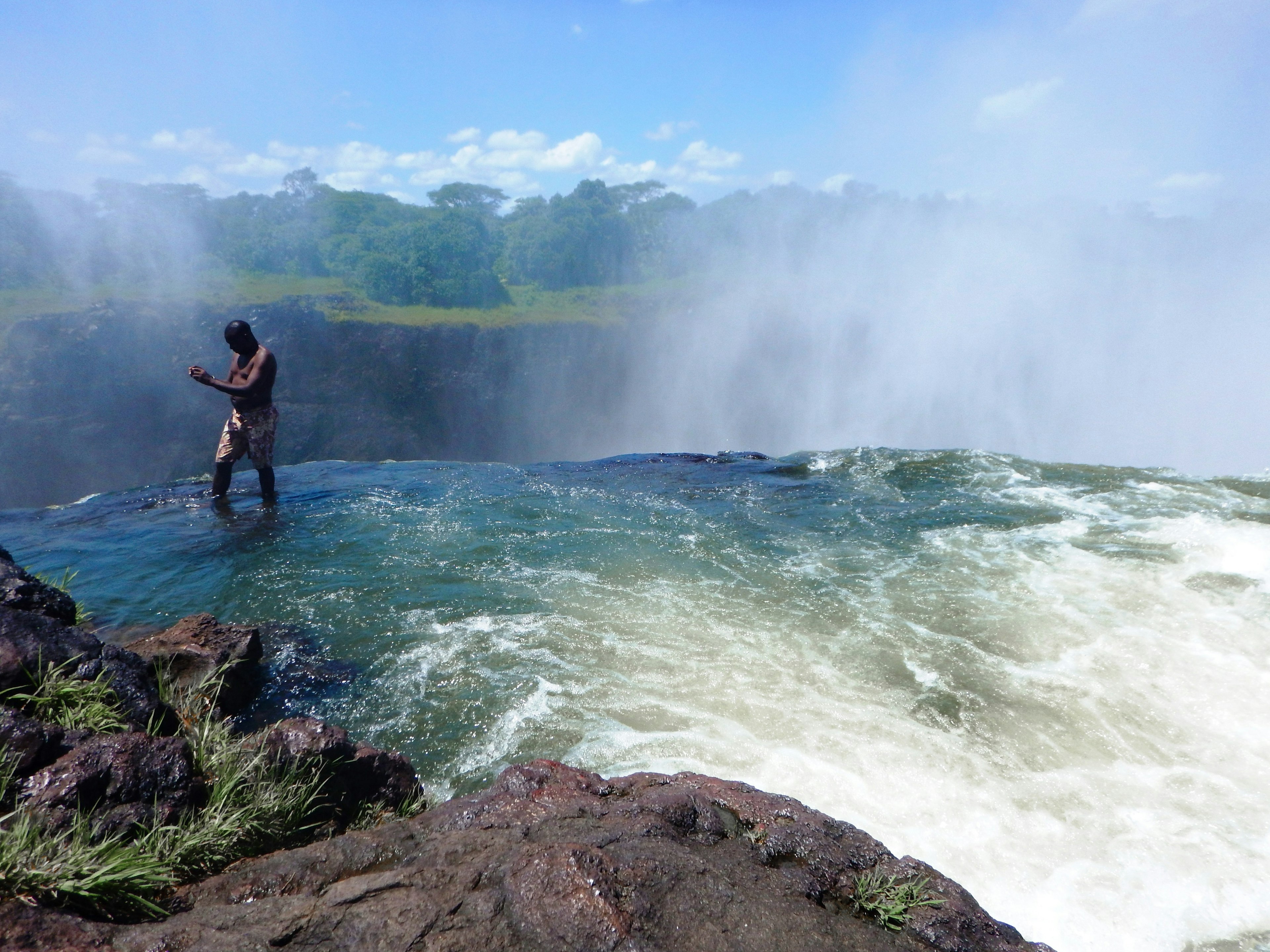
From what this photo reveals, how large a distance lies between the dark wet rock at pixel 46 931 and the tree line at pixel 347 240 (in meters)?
27.0

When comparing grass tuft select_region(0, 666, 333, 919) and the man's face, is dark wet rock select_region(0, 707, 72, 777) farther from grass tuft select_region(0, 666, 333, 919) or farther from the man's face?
the man's face

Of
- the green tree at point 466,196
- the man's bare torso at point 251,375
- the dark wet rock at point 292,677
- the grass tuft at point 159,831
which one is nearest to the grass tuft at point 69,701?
the grass tuft at point 159,831

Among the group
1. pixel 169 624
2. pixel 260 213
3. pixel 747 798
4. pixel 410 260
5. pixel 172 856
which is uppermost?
pixel 260 213

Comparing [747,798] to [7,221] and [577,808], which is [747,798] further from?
[7,221]

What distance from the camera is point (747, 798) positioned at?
2.88m

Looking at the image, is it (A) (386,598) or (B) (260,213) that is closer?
(A) (386,598)

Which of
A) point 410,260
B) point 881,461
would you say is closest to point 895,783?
point 881,461

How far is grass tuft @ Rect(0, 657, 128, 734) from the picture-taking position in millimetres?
2637

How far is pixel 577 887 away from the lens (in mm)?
1995

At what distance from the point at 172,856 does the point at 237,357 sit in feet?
23.0

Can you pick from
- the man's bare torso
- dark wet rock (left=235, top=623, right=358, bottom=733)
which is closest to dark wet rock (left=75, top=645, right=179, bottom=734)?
dark wet rock (left=235, top=623, right=358, bottom=733)

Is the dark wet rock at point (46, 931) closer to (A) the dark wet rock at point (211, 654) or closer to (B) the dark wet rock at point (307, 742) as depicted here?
(B) the dark wet rock at point (307, 742)

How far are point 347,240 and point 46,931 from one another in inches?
1342

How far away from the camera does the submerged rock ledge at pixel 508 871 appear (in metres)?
1.85
